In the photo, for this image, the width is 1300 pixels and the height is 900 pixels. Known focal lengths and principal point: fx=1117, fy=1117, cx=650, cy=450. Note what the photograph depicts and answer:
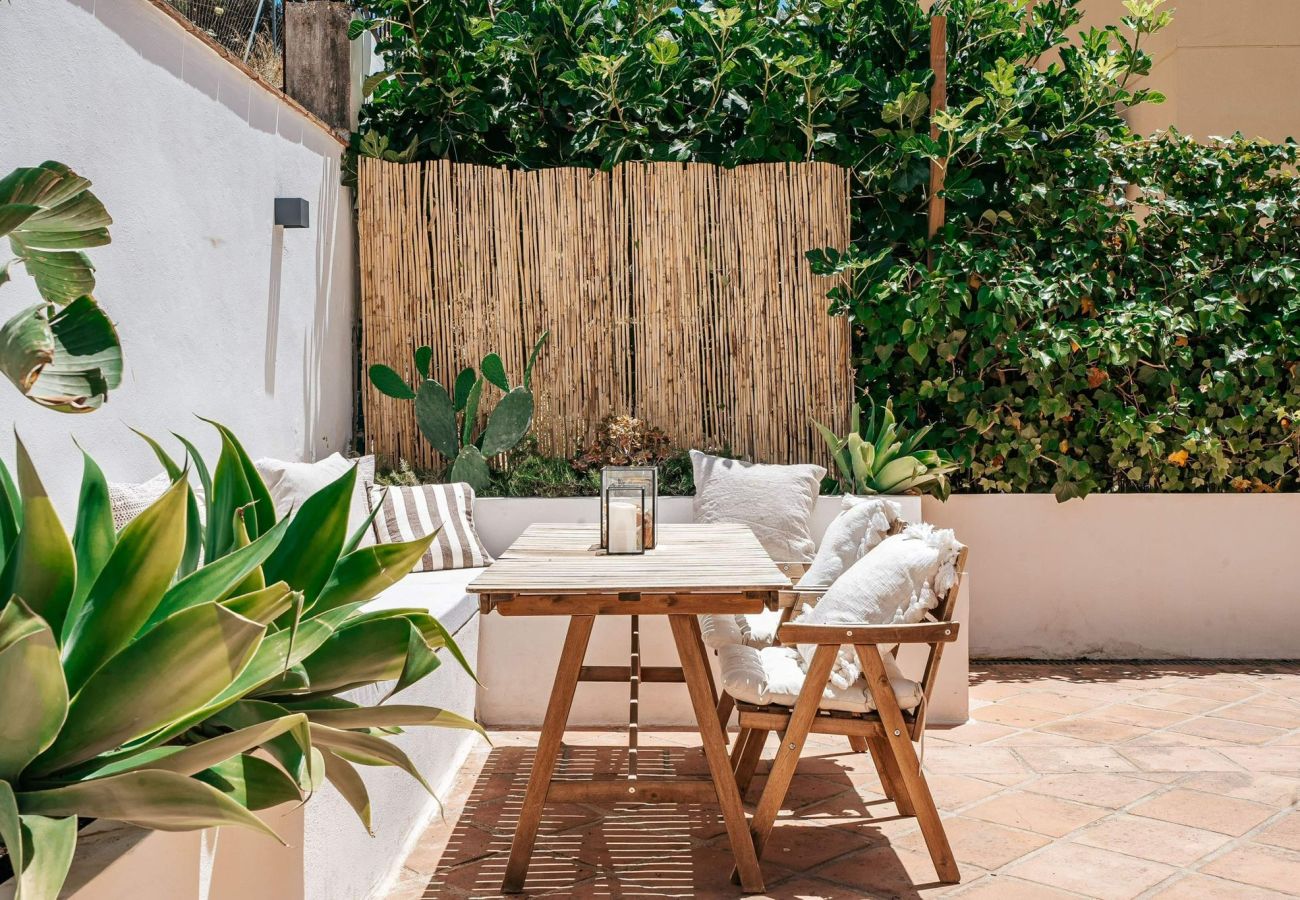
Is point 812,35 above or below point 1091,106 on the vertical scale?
above

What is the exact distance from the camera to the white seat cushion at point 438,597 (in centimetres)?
377

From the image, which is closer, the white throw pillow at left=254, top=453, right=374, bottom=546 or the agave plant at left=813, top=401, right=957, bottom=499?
the white throw pillow at left=254, top=453, right=374, bottom=546

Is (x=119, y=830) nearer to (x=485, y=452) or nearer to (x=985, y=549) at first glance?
(x=485, y=452)

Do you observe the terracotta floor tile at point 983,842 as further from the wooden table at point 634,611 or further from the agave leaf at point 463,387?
the agave leaf at point 463,387

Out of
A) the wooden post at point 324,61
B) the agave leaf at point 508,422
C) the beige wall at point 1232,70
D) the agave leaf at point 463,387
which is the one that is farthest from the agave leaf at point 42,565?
the beige wall at point 1232,70

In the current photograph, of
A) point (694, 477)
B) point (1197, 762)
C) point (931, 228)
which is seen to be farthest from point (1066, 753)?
point (931, 228)

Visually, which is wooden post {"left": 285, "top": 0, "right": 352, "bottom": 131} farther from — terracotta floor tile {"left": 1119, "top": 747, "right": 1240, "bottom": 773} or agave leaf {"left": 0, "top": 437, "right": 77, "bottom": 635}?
agave leaf {"left": 0, "top": 437, "right": 77, "bottom": 635}

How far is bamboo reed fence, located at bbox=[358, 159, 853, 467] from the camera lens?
564cm

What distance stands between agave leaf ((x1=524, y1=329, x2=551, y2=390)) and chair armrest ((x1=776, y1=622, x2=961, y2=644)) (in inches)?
113

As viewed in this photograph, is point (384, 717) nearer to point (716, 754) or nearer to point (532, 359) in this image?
point (716, 754)

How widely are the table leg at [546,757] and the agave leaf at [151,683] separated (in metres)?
1.69

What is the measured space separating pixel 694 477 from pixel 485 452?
1004 mm

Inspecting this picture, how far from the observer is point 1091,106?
5426mm

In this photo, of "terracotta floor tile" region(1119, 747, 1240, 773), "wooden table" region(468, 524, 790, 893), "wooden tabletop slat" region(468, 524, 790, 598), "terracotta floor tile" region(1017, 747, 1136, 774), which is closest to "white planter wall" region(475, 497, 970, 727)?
"terracotta floor tile" region(1017, 747, 1136, 774)
